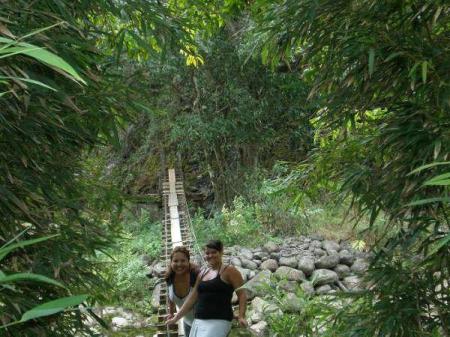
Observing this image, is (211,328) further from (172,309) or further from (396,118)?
(396,118)

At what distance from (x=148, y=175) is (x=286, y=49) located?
424 inches

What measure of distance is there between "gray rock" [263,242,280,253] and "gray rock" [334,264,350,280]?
0.98 m

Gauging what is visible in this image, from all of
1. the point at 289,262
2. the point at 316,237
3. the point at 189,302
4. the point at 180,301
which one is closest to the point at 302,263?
the point at 289,262

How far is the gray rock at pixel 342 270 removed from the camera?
308 inches

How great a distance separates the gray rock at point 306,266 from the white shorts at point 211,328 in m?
4.65

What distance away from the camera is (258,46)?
9.84 ft

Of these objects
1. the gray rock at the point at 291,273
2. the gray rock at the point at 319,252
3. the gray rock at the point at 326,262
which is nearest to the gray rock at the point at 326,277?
the gray rock at the point at 291,273

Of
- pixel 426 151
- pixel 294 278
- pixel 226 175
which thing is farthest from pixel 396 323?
pixel 226 175

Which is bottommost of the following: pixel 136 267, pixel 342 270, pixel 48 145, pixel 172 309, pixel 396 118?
pixel 342 270

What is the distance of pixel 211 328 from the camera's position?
323 cm

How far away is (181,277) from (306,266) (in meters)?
4.50

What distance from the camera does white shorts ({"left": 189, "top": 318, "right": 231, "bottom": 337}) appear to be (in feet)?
10.6

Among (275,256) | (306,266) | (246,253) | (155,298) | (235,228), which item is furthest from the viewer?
(235,228)

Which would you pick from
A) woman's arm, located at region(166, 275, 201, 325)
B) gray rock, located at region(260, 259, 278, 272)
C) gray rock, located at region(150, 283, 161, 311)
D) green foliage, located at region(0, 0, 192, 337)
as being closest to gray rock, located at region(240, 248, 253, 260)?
gray rock, located at region(260, 259, 278, 272)
